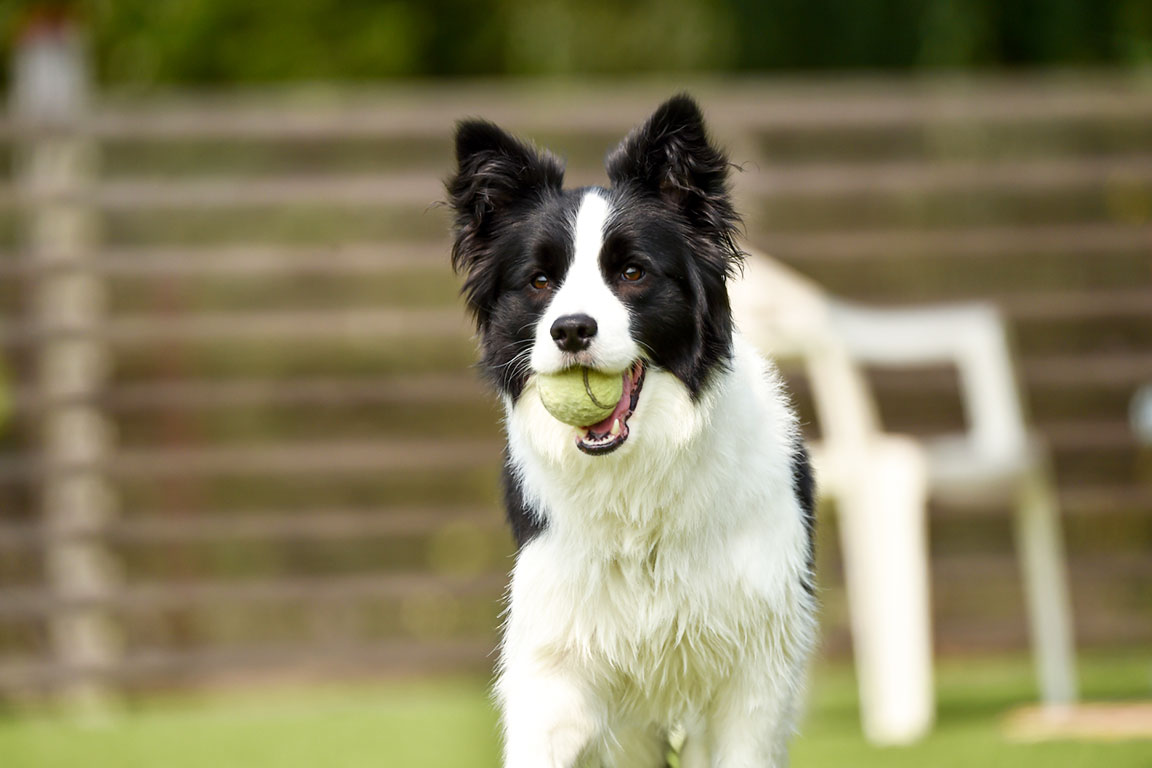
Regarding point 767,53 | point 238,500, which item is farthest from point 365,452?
point 767,53

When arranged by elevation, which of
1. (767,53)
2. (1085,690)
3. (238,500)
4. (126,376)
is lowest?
(1085,690)

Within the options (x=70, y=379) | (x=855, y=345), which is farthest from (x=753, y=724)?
(x=70, y=379)

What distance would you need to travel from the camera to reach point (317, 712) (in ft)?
20.3

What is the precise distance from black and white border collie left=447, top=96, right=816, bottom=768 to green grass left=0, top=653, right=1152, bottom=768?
1701 mm

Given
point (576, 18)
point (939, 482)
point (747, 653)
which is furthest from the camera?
point (576, 18)

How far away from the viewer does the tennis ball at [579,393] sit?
2.92m

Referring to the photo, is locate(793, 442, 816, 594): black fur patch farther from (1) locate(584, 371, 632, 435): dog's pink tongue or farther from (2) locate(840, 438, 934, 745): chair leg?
(2) locate(840, 438, 934, 745): chair leg

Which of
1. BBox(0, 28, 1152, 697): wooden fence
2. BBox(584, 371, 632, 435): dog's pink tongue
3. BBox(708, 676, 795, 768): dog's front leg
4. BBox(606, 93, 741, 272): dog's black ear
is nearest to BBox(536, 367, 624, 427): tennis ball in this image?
BBox(584, 371, 632, 435): dog's pink tongue

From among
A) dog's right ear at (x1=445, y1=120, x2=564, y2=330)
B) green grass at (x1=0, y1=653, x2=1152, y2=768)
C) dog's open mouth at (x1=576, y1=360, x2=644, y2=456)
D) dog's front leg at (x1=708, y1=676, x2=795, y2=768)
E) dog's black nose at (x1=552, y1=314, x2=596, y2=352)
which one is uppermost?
dog's right ear at (x1=445, y1=120, x2=564, y2=330)

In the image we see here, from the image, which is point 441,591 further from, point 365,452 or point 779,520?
point 779,520

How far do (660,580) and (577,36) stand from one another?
Result: 7100mm

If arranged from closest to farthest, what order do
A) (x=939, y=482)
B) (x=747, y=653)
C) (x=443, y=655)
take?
(x=747, y=653), (x=939, y=482), (x=443, y=655)

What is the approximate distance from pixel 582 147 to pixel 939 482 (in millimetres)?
2584

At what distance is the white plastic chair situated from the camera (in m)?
5.00
